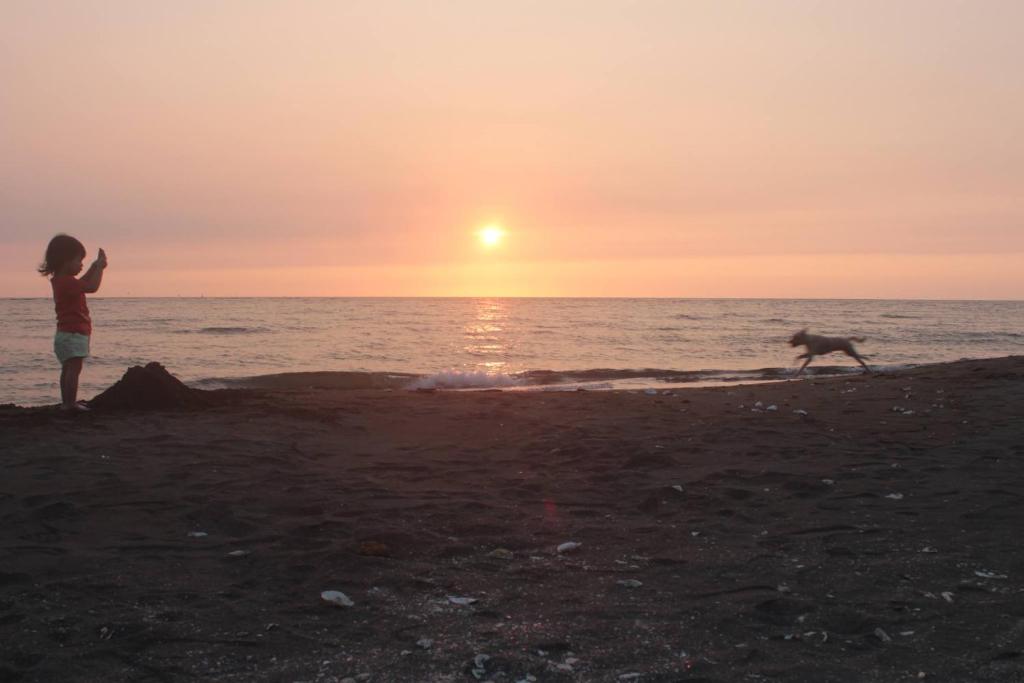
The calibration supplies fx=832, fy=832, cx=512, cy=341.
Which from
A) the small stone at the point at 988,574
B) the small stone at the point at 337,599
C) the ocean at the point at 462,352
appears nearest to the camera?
the small stone at the point at 337,599

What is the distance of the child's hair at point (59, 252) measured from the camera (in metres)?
9.09

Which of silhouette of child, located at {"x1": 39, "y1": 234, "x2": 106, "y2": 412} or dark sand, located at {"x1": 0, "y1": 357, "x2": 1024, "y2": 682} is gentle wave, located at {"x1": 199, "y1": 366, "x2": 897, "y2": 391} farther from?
dark sand, located at {"x1": 0, "y1": 357, "x2": 1024, "y2": 682}

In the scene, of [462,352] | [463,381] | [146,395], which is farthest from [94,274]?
[462,352]

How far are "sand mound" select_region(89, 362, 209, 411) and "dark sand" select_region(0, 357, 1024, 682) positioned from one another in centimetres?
91

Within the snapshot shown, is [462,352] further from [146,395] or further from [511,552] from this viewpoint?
[511,552]

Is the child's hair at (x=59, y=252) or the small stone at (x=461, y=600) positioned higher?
the child's hair at (x=59, y=252)

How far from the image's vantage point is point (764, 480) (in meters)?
6.77

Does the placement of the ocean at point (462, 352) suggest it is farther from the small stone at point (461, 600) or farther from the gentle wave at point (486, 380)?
the small stone at point (461, 600)

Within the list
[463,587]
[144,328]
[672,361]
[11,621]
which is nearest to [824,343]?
[672,361]

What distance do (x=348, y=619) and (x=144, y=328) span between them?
38.6 metres

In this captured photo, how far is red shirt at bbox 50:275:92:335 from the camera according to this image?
29.7 feet

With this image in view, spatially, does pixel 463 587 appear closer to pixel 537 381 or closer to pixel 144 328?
pixel 537 381

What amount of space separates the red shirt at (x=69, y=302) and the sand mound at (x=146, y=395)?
1021 mm

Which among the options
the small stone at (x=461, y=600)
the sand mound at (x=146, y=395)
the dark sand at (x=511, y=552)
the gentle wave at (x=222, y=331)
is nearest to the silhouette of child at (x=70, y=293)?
the sand mound at (x=146, y=395)
